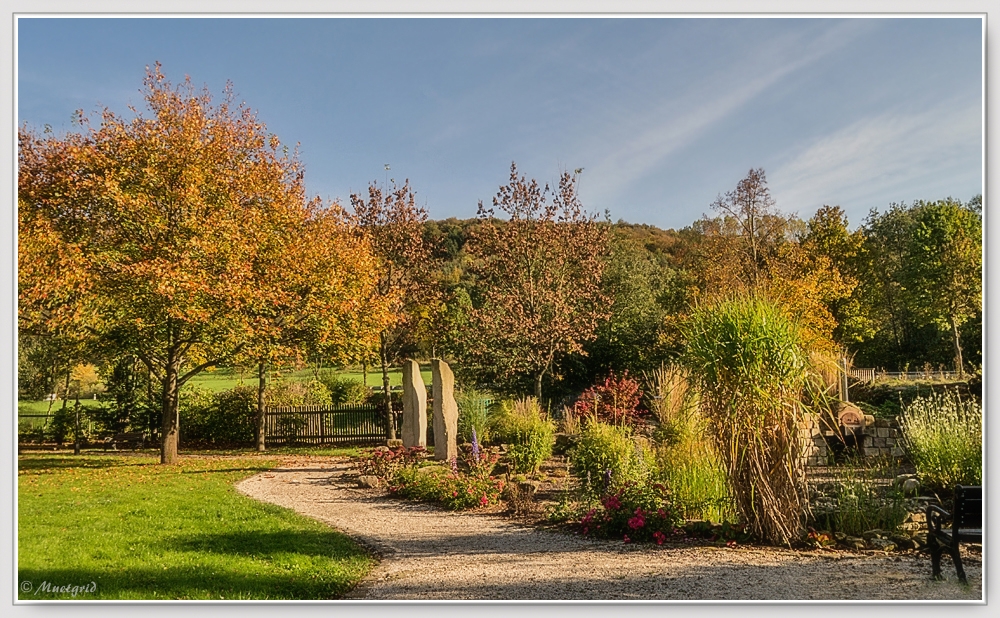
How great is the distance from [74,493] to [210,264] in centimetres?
326

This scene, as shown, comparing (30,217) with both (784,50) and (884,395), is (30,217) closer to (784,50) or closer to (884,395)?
(784,50)

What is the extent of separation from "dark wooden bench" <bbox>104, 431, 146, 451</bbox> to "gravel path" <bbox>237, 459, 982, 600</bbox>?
9.36 meters

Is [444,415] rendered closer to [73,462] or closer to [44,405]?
[73,462]

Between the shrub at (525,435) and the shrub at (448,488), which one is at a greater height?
the shrub at (525,435)

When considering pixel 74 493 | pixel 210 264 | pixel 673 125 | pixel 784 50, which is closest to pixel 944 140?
pixel 784 50

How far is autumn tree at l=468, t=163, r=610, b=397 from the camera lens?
12500 mm

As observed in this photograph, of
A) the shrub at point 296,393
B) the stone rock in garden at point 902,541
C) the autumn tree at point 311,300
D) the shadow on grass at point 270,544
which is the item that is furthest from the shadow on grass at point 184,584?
the shrub at point 296,393

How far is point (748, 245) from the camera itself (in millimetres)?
14742

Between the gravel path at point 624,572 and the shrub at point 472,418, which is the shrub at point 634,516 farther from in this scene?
the shrub at point 472,418

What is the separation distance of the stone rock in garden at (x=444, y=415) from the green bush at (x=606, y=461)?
2103 millimetres

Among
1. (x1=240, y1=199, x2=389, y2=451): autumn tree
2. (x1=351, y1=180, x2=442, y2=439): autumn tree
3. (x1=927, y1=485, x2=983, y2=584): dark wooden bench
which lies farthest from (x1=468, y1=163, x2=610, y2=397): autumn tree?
(x1=927, y1=485, x2=983, y2=584): dark wooden bench

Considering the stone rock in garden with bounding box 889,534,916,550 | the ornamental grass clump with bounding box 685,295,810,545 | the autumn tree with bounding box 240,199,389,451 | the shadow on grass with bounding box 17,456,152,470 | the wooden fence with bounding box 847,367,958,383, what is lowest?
the shadow on grass with bounding box 17,456,152,470

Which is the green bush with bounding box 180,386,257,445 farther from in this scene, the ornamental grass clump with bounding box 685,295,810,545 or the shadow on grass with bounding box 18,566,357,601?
the ornamental grass clump with bounding box 685,295,810,545

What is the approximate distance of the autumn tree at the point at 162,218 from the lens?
8.05 metres
